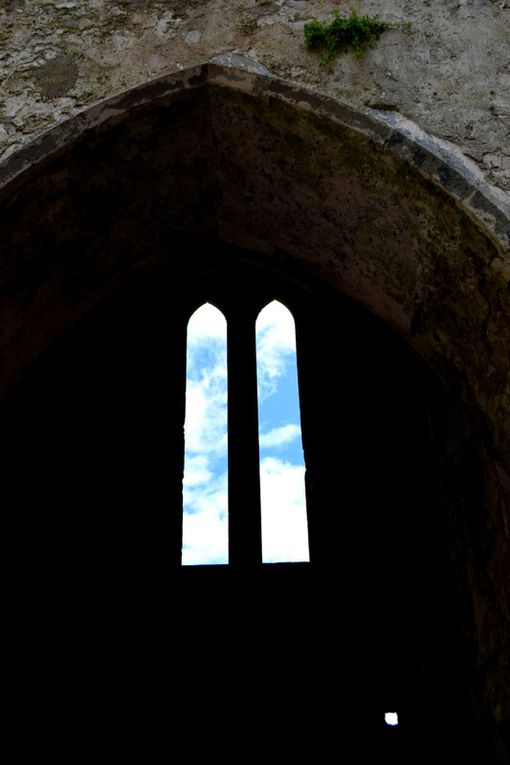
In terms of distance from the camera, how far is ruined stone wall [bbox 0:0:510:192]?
2707 millimetres

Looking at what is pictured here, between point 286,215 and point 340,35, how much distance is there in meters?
0.79

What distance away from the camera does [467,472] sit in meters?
3.62

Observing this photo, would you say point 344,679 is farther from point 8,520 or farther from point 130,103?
point 130,103

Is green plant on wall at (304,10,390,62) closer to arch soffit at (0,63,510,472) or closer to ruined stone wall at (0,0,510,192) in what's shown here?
ruined stone wall at (0,0,510,192)

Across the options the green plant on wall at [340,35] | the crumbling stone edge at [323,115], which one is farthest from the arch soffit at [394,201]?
the green plant on wall at [340,35]

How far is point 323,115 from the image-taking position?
2713 millimetres

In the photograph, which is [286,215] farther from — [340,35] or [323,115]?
[340,35]

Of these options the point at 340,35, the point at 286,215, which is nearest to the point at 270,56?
the point at 340,35

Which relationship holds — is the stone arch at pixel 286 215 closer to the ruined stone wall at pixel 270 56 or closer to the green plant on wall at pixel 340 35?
the ruined stone wall at pixel 270 56

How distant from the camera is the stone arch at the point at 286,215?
2613mm

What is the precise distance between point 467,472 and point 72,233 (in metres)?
2.28

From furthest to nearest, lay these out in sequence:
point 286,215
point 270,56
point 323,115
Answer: point 286,215, point 270,56, point 323,115

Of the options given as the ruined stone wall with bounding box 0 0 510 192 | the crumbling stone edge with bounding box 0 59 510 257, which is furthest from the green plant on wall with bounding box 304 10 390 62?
the crumbling stone edge with bounding box 0 59 510 257

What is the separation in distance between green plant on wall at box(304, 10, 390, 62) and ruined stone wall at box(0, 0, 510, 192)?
38 millimetres
